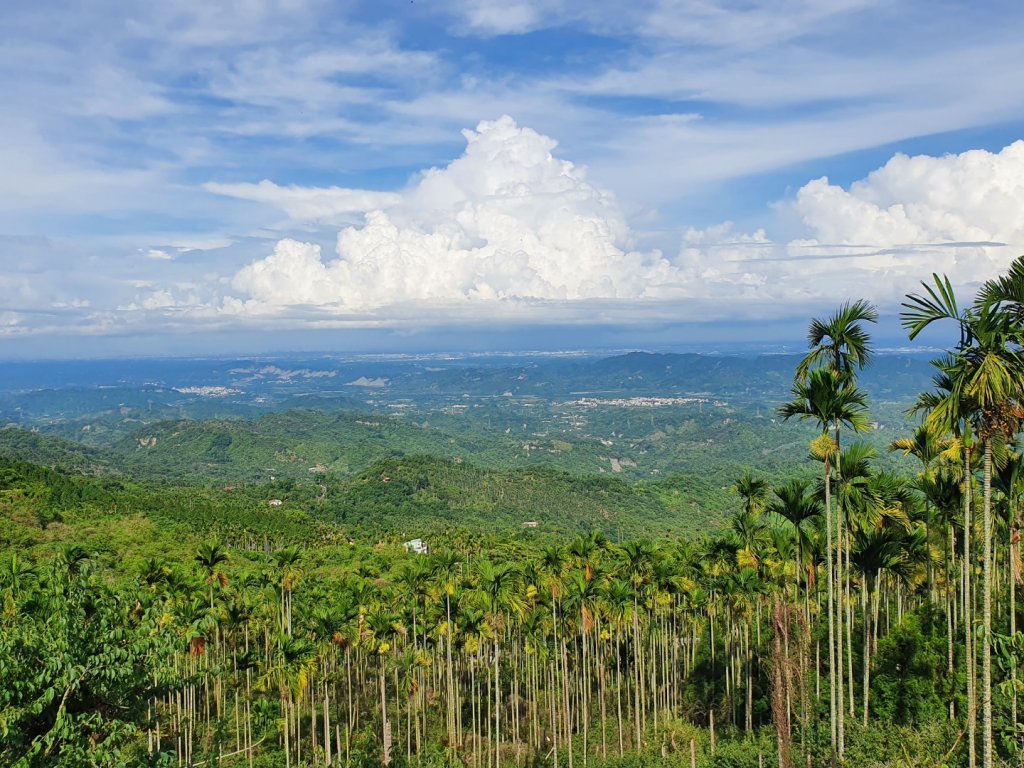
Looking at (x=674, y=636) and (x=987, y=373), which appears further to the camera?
(x=674, y=636)

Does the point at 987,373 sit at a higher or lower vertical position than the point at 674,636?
higher

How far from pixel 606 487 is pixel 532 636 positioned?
137985 mm

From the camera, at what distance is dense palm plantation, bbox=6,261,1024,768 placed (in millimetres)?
12047

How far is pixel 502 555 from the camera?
7644cm

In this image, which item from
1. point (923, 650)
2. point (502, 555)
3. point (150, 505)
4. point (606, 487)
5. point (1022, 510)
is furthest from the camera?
point (606, 487)

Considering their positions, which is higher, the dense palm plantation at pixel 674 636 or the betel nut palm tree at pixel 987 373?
the betel nut palm tree at pixel 987 373

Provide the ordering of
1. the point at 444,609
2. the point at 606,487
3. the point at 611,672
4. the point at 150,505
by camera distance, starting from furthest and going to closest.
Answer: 1. the point at 606,487
2. the point at 150,505
3. the point at 611,672
4. the point at 444,609

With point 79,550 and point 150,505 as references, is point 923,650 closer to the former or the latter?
point 79,550

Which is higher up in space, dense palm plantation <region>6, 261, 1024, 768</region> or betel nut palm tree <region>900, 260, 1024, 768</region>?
betel nut palm tree <region>900, 260, 1024, 768</region>

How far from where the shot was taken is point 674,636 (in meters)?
41.1

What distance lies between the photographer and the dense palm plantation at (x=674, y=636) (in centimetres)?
1205

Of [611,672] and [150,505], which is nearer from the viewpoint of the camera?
[611,672]

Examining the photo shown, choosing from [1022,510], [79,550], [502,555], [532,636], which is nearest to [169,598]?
[79,550]

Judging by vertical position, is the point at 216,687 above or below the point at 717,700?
above
